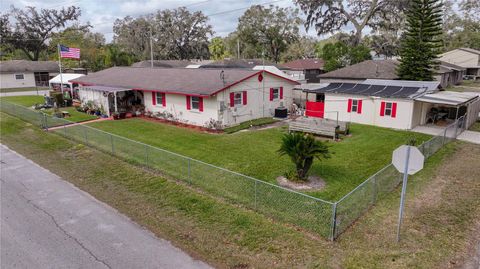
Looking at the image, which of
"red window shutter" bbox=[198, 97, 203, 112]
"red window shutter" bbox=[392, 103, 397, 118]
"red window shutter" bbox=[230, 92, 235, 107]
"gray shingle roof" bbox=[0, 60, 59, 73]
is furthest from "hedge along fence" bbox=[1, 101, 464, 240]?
"gray shingle roof" bbox=[0, 60, 59, 73]

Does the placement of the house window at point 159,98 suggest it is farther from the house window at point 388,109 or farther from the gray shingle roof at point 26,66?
the gray shingle roof at point 26,66

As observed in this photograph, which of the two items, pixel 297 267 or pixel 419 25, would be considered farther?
pixel 419 25

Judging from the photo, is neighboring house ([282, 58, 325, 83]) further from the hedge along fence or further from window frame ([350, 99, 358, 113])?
the hedge along fence

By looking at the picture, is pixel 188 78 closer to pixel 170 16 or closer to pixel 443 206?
pixel 443 206

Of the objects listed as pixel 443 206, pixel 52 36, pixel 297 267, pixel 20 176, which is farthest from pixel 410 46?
pixel 52 36

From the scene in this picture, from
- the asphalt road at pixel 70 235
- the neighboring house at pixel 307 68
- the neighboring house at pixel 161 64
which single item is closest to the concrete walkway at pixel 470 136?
the asphalt road at pixel 70 235

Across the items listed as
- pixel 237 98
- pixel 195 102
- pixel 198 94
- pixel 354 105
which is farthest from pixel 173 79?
pixel 354 105
